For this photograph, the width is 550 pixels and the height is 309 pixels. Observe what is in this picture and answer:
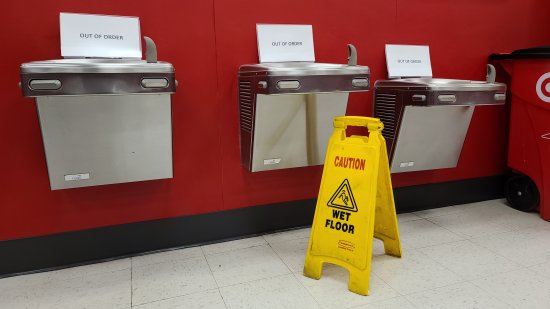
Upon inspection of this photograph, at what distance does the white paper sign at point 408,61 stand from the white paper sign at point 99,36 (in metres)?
1.62

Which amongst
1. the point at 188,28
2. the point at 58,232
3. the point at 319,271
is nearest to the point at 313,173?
the point at 319,271

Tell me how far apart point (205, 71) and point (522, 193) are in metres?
2.45

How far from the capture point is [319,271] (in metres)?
1.92

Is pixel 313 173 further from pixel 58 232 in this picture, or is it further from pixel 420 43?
pixel 58 232

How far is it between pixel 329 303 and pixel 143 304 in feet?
2.73

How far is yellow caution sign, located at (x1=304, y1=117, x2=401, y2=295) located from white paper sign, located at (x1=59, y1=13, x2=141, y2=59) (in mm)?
1163

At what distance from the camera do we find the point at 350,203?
185cm

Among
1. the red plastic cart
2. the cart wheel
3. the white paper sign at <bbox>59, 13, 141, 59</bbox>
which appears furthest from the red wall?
the cart wheel

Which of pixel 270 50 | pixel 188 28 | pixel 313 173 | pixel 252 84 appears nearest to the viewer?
pixel 252 84

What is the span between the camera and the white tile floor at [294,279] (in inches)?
68.8

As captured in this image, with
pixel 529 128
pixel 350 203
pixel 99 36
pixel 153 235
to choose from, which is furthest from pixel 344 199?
pixel 529 128

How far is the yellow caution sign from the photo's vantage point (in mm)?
1797

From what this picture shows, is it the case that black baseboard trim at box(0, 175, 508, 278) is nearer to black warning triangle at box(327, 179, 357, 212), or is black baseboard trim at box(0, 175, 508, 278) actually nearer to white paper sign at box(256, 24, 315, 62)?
black warning triangle at box(327, 179, 357, 212)

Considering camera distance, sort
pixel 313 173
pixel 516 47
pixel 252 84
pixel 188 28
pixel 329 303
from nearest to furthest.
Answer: pixel 329 303 → pixel 252 84 → pixel 188 28 → pixel 313 173 → pixel 516 47
